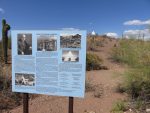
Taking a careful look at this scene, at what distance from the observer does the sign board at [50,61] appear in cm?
658

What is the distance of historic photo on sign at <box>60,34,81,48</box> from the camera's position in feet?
21.6

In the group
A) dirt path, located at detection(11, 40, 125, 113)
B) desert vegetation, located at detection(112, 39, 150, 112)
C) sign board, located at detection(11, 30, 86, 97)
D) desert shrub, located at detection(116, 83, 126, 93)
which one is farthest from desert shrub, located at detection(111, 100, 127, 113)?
sign board, located at detection(11, 30, 86, 97)

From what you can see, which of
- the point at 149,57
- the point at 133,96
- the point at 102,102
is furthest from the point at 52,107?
the point at 149,57

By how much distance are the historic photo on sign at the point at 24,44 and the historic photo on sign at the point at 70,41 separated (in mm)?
695

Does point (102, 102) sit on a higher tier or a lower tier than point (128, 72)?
lower

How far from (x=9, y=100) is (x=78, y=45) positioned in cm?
498

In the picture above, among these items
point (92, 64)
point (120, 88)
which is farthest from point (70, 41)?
point (92, 64)

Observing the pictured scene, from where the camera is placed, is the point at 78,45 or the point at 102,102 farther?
the point at 102,102

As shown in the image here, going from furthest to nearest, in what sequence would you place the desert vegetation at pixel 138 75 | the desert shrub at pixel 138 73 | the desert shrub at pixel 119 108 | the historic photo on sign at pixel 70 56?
the desert shrub at pixel 138 73 → the desert vegetation at pixel 138 75 → the desert shrub at pixel 119 108 → the historic photo on sign at pixel 70 56

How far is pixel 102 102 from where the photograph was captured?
1014 cm

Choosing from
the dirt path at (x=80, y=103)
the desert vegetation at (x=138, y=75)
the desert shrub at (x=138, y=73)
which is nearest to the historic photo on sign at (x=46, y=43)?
the dirt path at (x=80, y=103)

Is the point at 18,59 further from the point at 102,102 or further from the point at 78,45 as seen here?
the point at 102,102

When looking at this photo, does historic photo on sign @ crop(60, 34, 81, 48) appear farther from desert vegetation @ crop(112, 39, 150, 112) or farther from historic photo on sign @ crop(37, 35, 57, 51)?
desert vegetation @ crop(112, 39, 150, 112)

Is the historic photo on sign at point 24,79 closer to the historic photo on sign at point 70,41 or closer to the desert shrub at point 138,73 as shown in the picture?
the historic photo on sign at point 70,41
